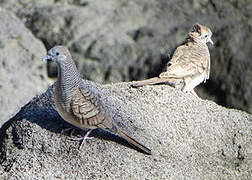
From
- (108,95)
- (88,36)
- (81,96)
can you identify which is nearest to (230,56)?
(88,36)

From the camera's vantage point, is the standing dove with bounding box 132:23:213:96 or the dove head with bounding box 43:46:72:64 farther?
the standing dove with bounding box 132:23:213:96

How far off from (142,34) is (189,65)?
1.87 meters

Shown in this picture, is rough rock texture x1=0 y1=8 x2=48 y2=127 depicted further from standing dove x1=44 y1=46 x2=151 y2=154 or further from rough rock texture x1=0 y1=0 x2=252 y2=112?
standing dove x1=44 y1=46 x2=151 y2=154

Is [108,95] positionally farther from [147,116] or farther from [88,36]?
[88,36]

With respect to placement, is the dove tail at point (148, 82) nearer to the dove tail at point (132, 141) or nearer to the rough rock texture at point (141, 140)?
the rough rock texture at point (141, 140)

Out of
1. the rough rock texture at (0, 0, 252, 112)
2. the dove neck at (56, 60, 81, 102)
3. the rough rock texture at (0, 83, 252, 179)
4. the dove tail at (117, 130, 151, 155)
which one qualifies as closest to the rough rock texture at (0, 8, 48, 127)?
the rough rock texture at (0, 0, 252, 112)

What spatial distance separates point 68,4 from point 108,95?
12.5 ft

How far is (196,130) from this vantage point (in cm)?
599

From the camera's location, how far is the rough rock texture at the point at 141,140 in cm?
523

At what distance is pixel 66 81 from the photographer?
5297 millimetres

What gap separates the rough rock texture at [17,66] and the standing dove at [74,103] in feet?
9.36

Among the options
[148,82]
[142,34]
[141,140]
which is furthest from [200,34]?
[141,140]

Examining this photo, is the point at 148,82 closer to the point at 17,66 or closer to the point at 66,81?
the point at 66,81

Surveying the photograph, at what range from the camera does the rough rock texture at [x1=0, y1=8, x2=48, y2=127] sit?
8.02 m
